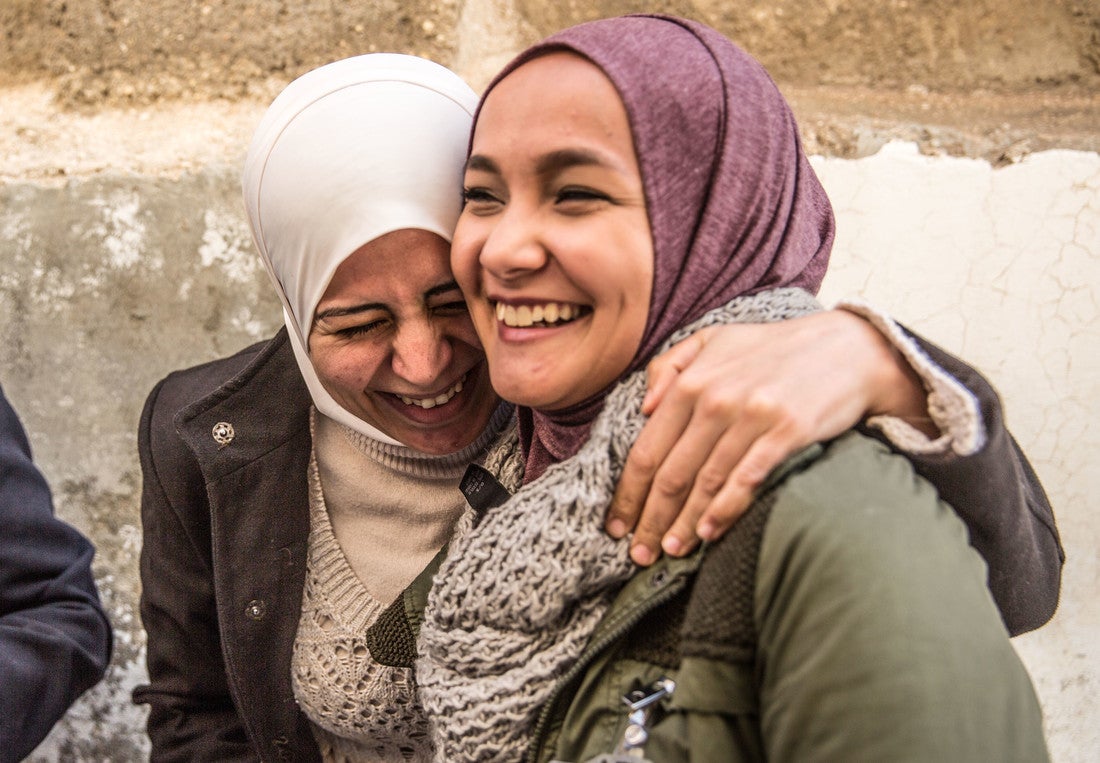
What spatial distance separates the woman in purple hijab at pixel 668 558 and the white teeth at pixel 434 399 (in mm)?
216

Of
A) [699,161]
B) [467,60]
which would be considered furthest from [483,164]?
[467,60]

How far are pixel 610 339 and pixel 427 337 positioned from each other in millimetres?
348

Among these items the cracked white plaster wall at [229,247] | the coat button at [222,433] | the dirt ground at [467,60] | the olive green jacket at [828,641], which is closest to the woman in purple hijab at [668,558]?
the olive green jacket at [828,641]

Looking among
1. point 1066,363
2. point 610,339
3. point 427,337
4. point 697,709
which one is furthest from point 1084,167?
point 697,709

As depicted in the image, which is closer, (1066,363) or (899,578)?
(899,578)

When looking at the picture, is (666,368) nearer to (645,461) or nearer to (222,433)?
(645,461)

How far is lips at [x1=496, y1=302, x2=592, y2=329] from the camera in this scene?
4.06 feet

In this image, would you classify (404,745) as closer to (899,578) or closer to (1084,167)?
(899,578)

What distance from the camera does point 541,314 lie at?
1.25 metres

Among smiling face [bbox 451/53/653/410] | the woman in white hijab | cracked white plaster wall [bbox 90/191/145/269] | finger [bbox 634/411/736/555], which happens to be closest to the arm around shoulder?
the woman in white hijab

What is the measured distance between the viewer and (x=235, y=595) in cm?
169

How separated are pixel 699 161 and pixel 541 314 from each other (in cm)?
28

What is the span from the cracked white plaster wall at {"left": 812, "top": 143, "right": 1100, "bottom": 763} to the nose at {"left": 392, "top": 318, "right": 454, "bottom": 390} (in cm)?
96

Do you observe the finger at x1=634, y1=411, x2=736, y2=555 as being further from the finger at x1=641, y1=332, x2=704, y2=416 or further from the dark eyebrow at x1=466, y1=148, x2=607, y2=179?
the dark eyebrow at x1=466, y1=148, x2=607, y2=179
